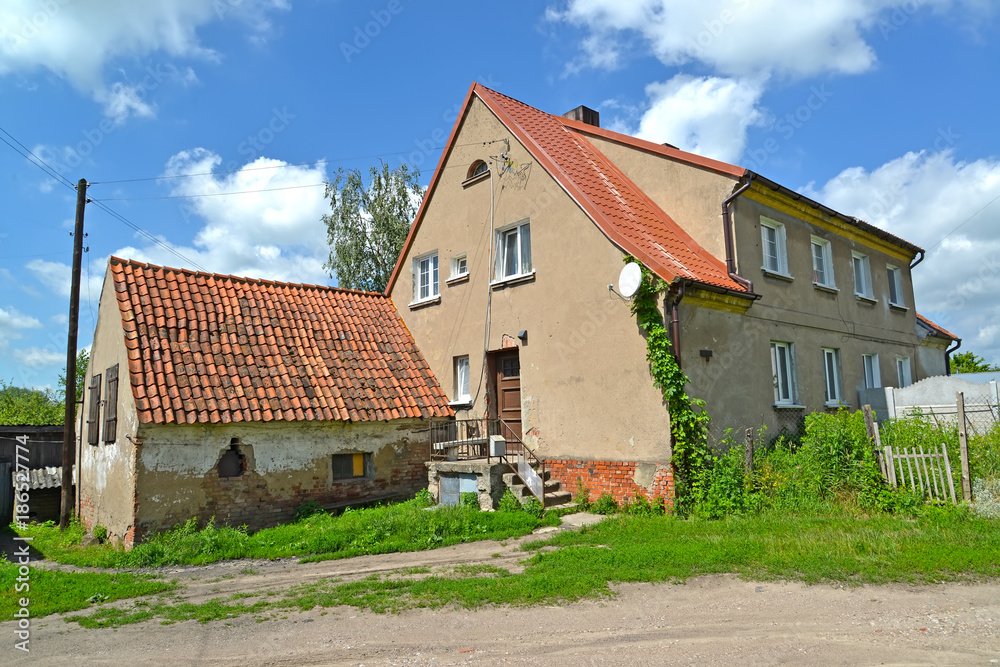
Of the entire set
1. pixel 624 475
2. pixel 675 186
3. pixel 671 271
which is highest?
pixel 675 186

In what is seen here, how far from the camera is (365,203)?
94.4 ft

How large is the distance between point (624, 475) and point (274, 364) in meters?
7.47

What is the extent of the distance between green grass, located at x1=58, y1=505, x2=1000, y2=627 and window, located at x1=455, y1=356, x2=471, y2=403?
632cm

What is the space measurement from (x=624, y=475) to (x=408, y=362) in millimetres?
6616

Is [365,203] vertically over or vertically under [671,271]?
over

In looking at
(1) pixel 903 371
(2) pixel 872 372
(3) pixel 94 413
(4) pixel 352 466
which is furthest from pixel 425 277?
(1) pixel 903 371

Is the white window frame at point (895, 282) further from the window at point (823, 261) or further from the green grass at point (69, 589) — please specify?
the green grass at point (69, 589)

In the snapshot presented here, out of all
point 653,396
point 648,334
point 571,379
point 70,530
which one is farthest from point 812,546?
point 70,530

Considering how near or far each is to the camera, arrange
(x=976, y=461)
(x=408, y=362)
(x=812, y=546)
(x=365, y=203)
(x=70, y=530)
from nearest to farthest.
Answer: (x=812, y=546) → (x=976, y=461) → (x=70, y=530) → (x=408, y=362) → (x=365, y=203)

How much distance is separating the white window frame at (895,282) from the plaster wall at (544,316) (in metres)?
10.8

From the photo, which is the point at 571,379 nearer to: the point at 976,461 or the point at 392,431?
the point at 392,431

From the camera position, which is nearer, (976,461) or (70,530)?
(976,461)

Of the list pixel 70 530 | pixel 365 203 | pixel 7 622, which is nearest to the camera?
pixel 7 622

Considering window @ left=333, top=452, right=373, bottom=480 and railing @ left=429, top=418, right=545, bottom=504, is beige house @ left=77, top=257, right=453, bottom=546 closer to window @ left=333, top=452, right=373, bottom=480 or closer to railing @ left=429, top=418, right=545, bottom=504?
window @ left=333, top=452, right=373, bottom=480
